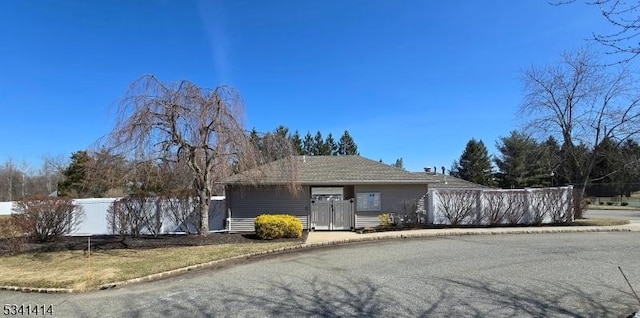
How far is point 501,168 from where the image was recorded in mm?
61094

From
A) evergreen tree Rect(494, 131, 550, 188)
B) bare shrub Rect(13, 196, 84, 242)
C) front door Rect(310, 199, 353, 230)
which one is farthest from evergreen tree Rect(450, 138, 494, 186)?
bare shrub Rect(13, 196, 84, 242)

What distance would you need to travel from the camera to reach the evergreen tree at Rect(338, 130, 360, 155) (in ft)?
207

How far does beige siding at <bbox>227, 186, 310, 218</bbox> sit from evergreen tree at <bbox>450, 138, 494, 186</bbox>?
46.4 metres

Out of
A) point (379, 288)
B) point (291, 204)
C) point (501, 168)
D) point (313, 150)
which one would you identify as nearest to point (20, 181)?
point (313, 150)

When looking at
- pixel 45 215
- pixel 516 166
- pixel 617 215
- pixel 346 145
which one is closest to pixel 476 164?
pixel 516 166

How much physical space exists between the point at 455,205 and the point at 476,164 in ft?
145

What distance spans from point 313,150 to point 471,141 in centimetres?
2256

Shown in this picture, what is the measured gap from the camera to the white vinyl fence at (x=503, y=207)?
20.0 m

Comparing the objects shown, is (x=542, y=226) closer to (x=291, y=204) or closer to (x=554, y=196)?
(x=554, y=196)

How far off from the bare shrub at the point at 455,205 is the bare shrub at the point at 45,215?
15.2m

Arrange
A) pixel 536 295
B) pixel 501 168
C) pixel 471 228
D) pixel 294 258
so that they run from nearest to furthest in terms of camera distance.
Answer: pixel 536 295 → pixel 294 258 → pixel 471 228 → pixel 501 168

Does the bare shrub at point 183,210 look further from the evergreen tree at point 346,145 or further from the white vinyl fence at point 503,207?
the evergreen tree at point 346,145

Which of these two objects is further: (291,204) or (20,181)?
(20,181)

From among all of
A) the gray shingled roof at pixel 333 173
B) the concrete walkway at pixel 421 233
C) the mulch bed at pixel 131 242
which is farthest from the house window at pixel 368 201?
the mulch bed at pixel 131 242
